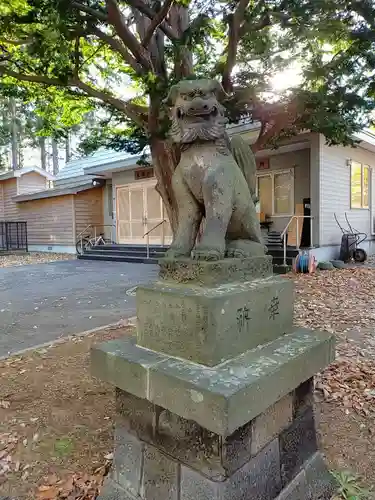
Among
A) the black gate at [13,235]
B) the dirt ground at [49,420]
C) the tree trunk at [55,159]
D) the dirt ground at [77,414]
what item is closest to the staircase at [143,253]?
the dirt ground at [77,414]

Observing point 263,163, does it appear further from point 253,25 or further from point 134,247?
point 253,25

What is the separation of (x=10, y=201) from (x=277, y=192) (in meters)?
15.3

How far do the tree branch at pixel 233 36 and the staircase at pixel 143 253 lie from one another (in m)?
4.39

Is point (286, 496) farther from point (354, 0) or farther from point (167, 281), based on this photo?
point (354, 0)

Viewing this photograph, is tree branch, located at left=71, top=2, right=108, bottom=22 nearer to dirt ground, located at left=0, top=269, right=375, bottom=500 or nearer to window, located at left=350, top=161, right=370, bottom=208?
dirt ground, located at left=0, top=269, right=375, bottom=500

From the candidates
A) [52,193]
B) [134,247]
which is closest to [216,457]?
[134,247]

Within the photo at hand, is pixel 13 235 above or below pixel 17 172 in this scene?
below

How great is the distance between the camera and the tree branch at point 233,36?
5371mm

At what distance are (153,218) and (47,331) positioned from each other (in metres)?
9.76

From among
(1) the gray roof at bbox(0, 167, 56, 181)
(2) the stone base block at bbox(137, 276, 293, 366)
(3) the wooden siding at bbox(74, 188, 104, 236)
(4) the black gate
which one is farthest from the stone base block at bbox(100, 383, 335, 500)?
(1) the gray roof at bbox(0, 167, 56, 181)

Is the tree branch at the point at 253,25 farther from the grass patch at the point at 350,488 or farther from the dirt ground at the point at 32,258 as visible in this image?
the dirt ground at the point at 32,258

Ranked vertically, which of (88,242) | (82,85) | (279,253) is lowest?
(279,253)

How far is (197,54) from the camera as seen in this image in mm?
8461

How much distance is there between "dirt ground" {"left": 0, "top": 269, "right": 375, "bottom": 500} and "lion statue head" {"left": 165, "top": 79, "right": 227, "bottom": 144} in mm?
1987
